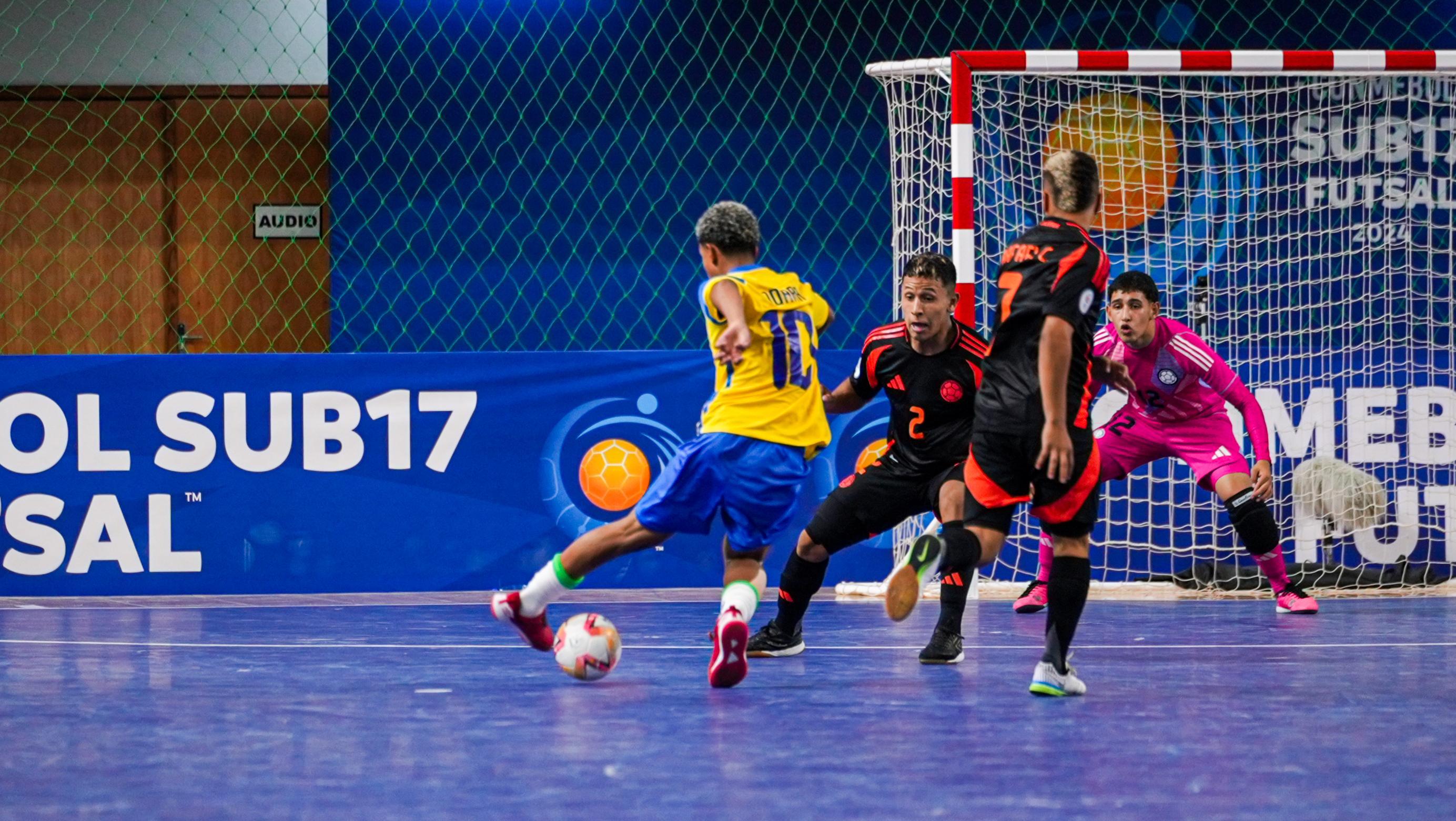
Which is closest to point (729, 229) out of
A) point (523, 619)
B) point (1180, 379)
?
point (523, 619)

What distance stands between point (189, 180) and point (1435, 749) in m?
9.26

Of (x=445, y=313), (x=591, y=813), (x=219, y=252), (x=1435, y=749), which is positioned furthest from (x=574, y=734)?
(x=219, y=252)

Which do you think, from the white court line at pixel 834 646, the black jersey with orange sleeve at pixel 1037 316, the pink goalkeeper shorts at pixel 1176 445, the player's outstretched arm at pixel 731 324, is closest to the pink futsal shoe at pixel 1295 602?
the pink goalkeeper shorts at pixel 1176 445

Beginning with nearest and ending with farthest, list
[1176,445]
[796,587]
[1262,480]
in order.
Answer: [796,587] < [1262,480] < [1176,445]

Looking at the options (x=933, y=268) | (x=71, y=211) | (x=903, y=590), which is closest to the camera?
(x=903, y=590)

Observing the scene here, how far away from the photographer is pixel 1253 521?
6598mm

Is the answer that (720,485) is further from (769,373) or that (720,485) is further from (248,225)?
(248,225)

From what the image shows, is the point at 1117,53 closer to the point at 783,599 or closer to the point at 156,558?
the point at 783,599

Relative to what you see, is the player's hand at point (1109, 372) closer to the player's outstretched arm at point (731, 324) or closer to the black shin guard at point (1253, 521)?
the player's outstretched arm at point (731, 324)

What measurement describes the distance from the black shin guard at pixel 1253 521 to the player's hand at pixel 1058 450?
2724 mm

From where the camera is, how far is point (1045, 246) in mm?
4277

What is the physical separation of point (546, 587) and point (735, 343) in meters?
1.01

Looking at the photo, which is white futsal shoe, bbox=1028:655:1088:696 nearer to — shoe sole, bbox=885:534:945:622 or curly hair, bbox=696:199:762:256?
shoe sole, bbox=885:534:945:622

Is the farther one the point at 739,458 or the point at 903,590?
the point at 739,458
